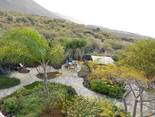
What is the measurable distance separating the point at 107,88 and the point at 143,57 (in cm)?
→ 653

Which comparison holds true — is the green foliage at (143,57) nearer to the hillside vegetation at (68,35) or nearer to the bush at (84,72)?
the bush at (84,72)

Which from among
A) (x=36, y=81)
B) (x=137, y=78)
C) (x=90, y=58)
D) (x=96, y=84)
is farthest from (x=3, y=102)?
(x=90, y=58)

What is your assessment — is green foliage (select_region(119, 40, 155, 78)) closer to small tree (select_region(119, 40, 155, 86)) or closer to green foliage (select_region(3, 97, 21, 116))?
small tree (select_region(119, 40, 155, 86))

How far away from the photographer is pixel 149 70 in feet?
82.0

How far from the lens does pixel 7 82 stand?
105 feet

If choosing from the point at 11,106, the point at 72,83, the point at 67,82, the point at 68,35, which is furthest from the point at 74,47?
the point at 11,106

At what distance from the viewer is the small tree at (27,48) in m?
30.9

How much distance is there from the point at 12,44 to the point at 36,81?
383cm

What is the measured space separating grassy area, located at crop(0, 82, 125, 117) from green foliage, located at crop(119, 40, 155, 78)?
3.54 metres

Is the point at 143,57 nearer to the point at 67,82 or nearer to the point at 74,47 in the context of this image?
the point at 67,82

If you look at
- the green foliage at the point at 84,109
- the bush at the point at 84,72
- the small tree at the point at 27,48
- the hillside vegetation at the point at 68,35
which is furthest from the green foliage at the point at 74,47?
the green foliage at the point at 84,109

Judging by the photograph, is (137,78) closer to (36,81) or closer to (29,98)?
(29,98)

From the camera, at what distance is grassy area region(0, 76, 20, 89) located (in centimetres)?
3128

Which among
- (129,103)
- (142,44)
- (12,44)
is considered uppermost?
(142,44)
